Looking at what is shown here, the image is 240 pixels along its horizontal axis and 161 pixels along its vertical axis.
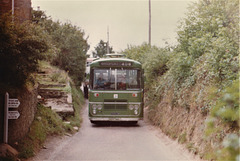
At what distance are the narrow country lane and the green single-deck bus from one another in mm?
1048

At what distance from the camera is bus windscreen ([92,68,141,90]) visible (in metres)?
14.1

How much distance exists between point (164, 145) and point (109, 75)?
5.21 meters

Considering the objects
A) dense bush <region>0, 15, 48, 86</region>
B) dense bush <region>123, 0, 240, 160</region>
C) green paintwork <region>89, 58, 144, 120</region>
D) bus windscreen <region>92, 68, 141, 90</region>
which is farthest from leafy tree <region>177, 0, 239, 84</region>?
dense bush <region>0, 15, 48, 86</region>

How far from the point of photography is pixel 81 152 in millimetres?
8828

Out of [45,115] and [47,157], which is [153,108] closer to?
[45,115]

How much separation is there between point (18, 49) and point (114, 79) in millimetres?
6772

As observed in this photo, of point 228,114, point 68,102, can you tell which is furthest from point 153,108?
point 228,114

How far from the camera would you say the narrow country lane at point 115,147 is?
829 centimetres

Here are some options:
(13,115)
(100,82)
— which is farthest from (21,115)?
(100,82)

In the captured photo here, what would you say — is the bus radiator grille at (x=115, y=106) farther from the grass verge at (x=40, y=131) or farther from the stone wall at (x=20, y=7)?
Answer: the stone wall at (x=20, y=7)

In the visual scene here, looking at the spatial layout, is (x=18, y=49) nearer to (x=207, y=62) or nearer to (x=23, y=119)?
(x=23, y=119)

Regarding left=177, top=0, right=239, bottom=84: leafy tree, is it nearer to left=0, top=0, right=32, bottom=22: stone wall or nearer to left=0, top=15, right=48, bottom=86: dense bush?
left=0, top=15, right=48, bottom=86: dense bush

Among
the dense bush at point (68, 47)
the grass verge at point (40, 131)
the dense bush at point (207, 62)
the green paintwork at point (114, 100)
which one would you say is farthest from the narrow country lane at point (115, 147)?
the dense bush at point (68, 47)

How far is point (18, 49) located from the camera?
7.83 m
